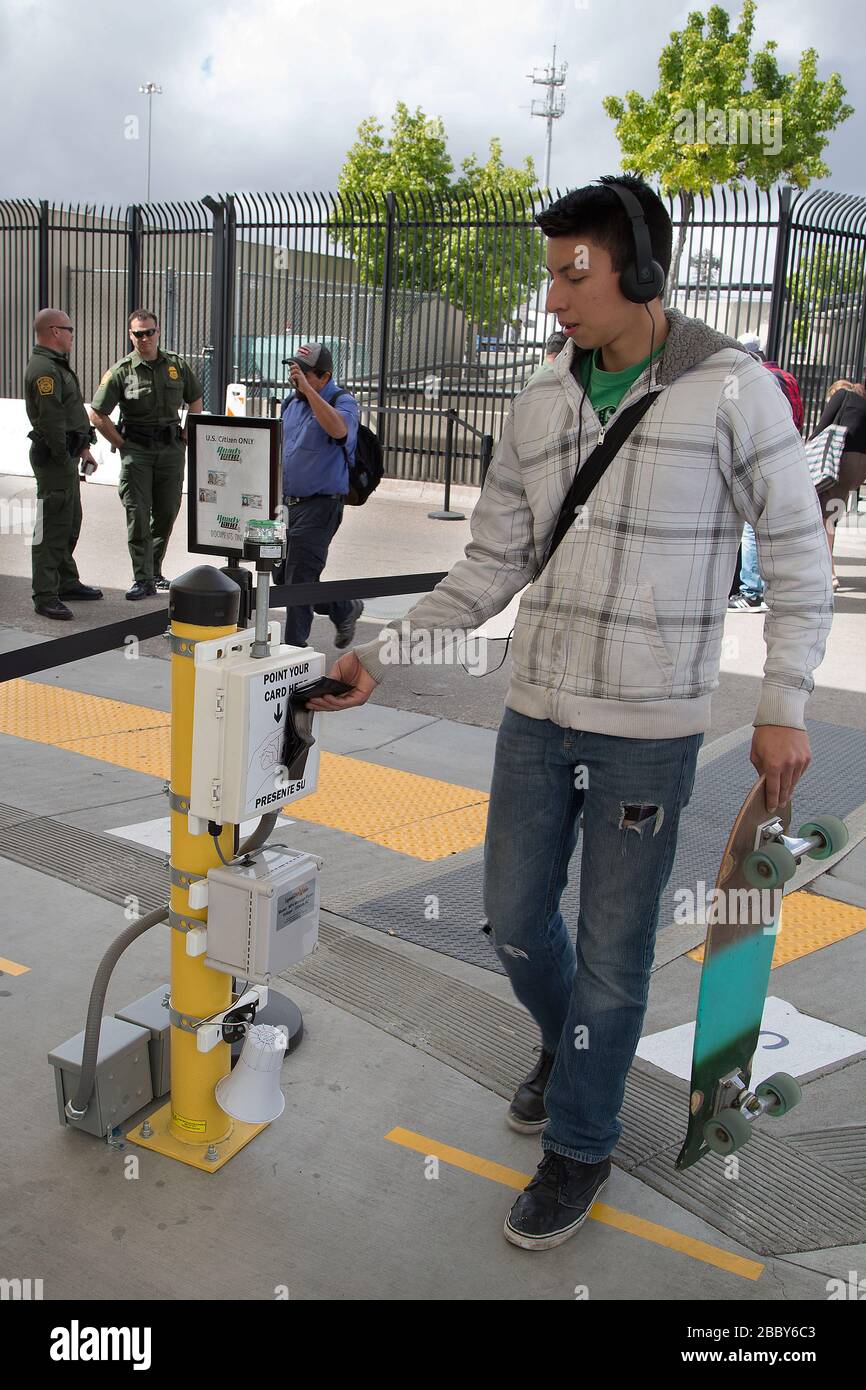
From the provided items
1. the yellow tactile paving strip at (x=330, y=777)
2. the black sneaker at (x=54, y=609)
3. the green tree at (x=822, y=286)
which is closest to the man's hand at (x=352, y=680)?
the yellow tactile paving strip at (x=330, y=777)

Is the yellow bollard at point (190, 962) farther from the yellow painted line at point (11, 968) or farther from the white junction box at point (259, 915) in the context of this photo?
the yellow painted line at point (11, 968)

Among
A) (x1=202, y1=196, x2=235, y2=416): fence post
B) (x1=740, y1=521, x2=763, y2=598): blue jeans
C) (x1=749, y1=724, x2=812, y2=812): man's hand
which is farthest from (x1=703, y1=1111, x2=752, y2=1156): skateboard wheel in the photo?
(x1=202, y1=196, x2=235, y2=416): fence post

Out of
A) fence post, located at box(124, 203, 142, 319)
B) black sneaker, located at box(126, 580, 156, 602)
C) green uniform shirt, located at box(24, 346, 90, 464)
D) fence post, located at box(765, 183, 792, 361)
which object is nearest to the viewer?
green uniform shirt, located at box(24, 346, 90, 464)

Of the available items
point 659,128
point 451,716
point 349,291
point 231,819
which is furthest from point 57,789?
point 659,128

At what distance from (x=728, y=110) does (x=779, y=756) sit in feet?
85.1

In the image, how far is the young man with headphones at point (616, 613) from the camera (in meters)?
2.46

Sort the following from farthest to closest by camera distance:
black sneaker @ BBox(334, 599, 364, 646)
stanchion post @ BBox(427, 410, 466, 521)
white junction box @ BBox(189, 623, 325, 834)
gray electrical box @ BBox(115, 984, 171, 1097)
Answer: stanchion post @ BBox(427, 410, 466, 521), black sneaker @ BBox(334, 599, 364, 646), gray electrical box @ BBox(115, 984, 171, 1097), white junction box @ BBox(189, 623, 325, 834)

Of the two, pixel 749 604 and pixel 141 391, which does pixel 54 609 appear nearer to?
pixel 141 391

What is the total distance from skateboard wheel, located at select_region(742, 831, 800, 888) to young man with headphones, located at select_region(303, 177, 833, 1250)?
107 mm

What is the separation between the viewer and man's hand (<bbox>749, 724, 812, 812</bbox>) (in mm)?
2432

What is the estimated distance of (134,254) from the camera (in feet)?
53.9

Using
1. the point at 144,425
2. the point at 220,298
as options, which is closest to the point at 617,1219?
the point at 144,425

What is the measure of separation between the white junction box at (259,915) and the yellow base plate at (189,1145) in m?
0.44

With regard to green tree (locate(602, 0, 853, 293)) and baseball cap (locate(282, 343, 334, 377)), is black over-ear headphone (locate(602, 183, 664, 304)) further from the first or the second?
green tree (locate(602, 0, 853, 293))
